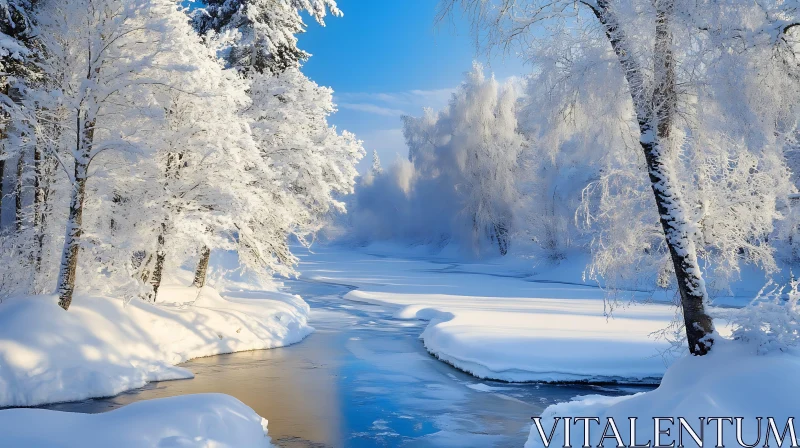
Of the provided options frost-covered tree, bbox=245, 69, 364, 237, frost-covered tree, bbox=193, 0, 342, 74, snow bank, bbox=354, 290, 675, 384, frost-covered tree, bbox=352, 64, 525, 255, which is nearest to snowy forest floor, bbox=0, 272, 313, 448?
frost-covered tree, bbox=245, 69, 364, 237

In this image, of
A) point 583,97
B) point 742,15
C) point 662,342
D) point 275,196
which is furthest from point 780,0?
point 275,196

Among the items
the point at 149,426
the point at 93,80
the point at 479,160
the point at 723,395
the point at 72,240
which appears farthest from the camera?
the point at 479,160

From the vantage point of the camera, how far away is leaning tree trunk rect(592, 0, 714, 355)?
633cm

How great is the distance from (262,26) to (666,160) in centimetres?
1458

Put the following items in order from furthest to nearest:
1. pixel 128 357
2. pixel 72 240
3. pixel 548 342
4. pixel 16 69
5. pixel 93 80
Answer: pixel 548 342
pixel 16 69
pixel 128 357
pixel 72 240
pixel 93 80

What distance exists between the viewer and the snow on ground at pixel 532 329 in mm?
12094

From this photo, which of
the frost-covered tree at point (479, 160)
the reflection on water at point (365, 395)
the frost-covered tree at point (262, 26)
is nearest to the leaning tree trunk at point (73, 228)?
the reflection on water at point (365, 395)

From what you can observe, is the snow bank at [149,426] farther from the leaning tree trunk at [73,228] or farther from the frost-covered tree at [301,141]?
the frost-covered tree at [301,141]

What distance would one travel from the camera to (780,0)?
610 cm

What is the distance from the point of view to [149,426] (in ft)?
20.9

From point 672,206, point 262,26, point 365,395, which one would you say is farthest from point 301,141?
point 672,206

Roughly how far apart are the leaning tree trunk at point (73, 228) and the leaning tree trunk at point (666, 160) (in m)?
9.82

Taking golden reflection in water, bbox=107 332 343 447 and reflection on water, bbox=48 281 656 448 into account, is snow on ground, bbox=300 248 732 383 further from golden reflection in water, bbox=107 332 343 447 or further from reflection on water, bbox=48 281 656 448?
golden reflection in water, bbox=107 332 343 447

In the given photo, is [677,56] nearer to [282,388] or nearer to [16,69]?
[282,388]
